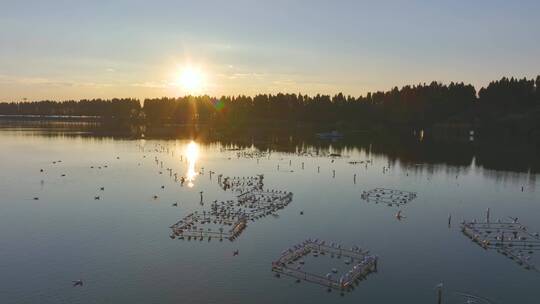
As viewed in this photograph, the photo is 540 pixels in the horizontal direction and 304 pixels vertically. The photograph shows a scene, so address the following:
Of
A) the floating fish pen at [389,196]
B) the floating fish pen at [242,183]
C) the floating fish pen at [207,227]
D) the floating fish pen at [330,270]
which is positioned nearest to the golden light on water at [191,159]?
the floating fish pen at [242,183]

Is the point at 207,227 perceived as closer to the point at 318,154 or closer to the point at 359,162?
the point at 359,162

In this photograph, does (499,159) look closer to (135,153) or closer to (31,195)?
(135,153)

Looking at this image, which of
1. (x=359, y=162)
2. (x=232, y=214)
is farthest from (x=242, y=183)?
(x=359, y=162)

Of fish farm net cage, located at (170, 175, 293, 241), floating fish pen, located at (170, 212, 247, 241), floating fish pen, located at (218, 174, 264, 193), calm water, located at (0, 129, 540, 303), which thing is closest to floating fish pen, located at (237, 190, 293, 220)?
fish farm net cage, located at (170, 175, 293, 241)

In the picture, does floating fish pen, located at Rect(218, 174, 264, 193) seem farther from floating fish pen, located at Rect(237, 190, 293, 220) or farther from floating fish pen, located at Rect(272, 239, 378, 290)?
floating fish pen, located at Rect(272, 239, 378, 290)

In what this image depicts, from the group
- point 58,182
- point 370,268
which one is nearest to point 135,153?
point 58,182

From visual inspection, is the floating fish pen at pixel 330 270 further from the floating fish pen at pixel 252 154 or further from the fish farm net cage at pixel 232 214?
the floating fish pen at pixel 252 154
